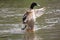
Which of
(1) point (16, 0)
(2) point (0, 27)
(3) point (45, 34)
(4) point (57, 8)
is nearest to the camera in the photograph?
(3) point (45, 34)

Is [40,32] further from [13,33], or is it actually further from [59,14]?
[59,14]

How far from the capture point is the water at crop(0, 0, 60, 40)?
12.3 m

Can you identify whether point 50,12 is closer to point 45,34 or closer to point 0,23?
point 0,23

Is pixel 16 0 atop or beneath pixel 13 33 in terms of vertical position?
atop

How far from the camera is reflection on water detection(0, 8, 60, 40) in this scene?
40.3 ft

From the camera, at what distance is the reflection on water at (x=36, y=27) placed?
12.3 meters

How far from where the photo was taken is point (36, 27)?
14.1m

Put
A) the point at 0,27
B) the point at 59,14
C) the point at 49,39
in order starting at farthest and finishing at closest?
1. the point at 59,14
2. the point at 0,27
3. the point at 49,39

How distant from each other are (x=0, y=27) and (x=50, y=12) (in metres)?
4.35

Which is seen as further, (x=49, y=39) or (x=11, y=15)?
(x=11, y=15)

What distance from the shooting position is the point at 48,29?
43.9 feet

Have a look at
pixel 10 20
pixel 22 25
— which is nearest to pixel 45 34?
pixel 22 25

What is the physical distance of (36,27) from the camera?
14.1 m

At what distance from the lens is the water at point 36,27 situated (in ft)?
40.3
